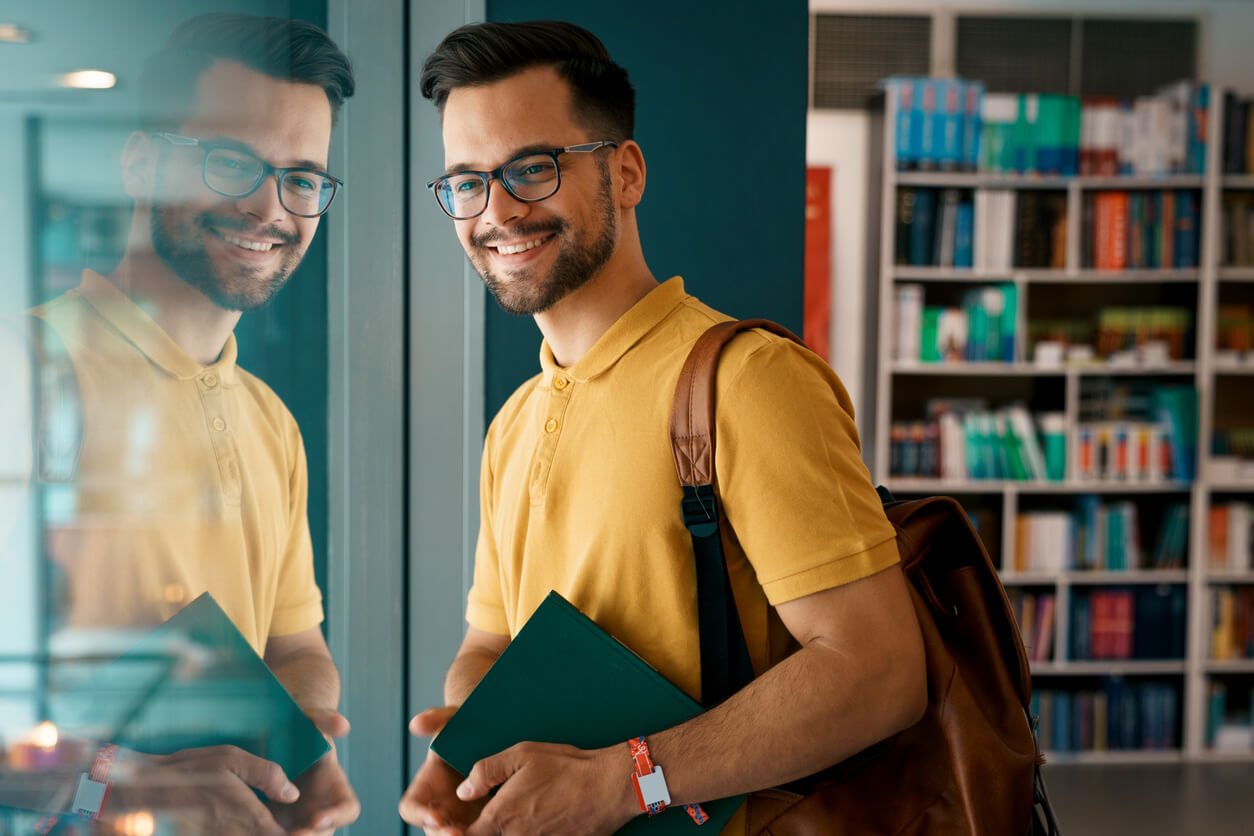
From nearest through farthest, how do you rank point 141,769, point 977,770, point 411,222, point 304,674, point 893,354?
1. point 141,769
2. point 977,770
3. point 304,674
4. point 411,222
5. point 893,354

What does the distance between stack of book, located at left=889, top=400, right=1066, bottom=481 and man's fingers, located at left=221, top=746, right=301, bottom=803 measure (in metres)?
3.66

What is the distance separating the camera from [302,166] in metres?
1.10

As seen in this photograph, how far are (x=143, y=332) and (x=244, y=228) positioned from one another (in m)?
0.19

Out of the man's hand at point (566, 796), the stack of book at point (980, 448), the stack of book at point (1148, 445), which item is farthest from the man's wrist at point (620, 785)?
the stack of book at point (1148, 445)

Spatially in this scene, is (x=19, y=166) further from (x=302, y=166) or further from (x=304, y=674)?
(x=304, y=674)

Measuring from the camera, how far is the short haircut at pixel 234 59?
2.74 ft

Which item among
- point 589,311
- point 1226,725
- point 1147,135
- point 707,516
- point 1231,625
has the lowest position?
point 1226,725

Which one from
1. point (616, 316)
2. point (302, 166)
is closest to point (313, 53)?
point (302, 166)

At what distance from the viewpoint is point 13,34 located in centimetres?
72

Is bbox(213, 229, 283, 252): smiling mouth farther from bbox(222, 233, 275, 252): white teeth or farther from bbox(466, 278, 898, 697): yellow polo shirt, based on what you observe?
bbox(466, 278, 898, 697): yellow polo shirt

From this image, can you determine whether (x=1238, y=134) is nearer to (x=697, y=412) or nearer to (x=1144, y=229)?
(x=1144, y=229)

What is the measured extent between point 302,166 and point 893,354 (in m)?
3.66

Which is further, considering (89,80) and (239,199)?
(239,199)

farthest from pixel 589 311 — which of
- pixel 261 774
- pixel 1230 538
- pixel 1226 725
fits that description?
pixel 1226 725
